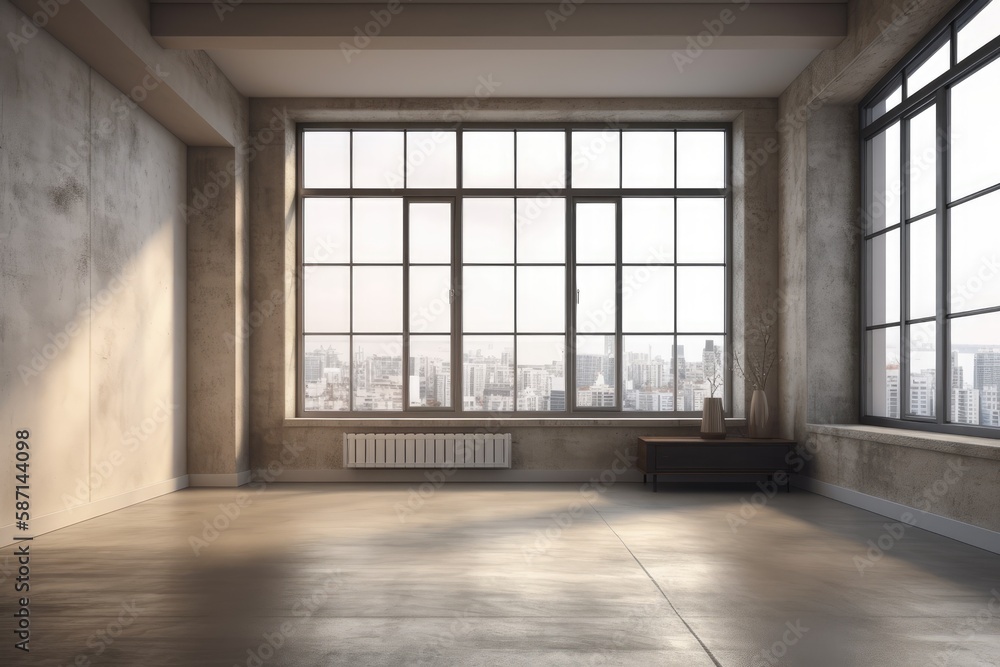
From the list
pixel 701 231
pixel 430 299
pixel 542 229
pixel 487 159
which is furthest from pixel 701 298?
pixel 430 299

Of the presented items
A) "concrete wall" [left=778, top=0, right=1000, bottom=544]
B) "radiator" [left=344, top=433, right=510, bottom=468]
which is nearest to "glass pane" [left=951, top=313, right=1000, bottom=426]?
"concrete wall" [left=778, top=0, right=1000, bottom=544]

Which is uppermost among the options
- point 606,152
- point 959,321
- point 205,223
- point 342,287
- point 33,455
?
point 606,152

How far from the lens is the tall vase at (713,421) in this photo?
7.58 metres

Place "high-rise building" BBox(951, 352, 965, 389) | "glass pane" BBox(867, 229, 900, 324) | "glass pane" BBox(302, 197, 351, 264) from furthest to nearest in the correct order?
"glass pane" BBox(302, 197, 351, 264), "glass pane" BBox(867, 229, 900, 324), "high-rise building" BBox(951, 352, 965, 389)

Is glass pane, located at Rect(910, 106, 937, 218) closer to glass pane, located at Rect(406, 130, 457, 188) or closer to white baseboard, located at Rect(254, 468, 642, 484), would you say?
white baseboard, located at Rect(254, 468, 642, 484)

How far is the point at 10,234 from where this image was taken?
15.9 ft

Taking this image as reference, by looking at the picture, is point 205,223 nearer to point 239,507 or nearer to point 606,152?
point 239,507

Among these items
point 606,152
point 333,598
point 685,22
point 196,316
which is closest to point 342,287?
point 196,316

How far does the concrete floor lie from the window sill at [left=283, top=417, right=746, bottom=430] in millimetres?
1791

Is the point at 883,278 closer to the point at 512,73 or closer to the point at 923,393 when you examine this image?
the point at 923,393

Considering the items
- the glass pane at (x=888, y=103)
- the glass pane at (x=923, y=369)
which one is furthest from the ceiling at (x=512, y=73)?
the glass pane at (x=923, y=369)

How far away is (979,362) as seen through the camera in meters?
5.35

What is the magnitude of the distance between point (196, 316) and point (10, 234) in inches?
116

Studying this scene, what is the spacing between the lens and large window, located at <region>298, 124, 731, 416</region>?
8445mm
